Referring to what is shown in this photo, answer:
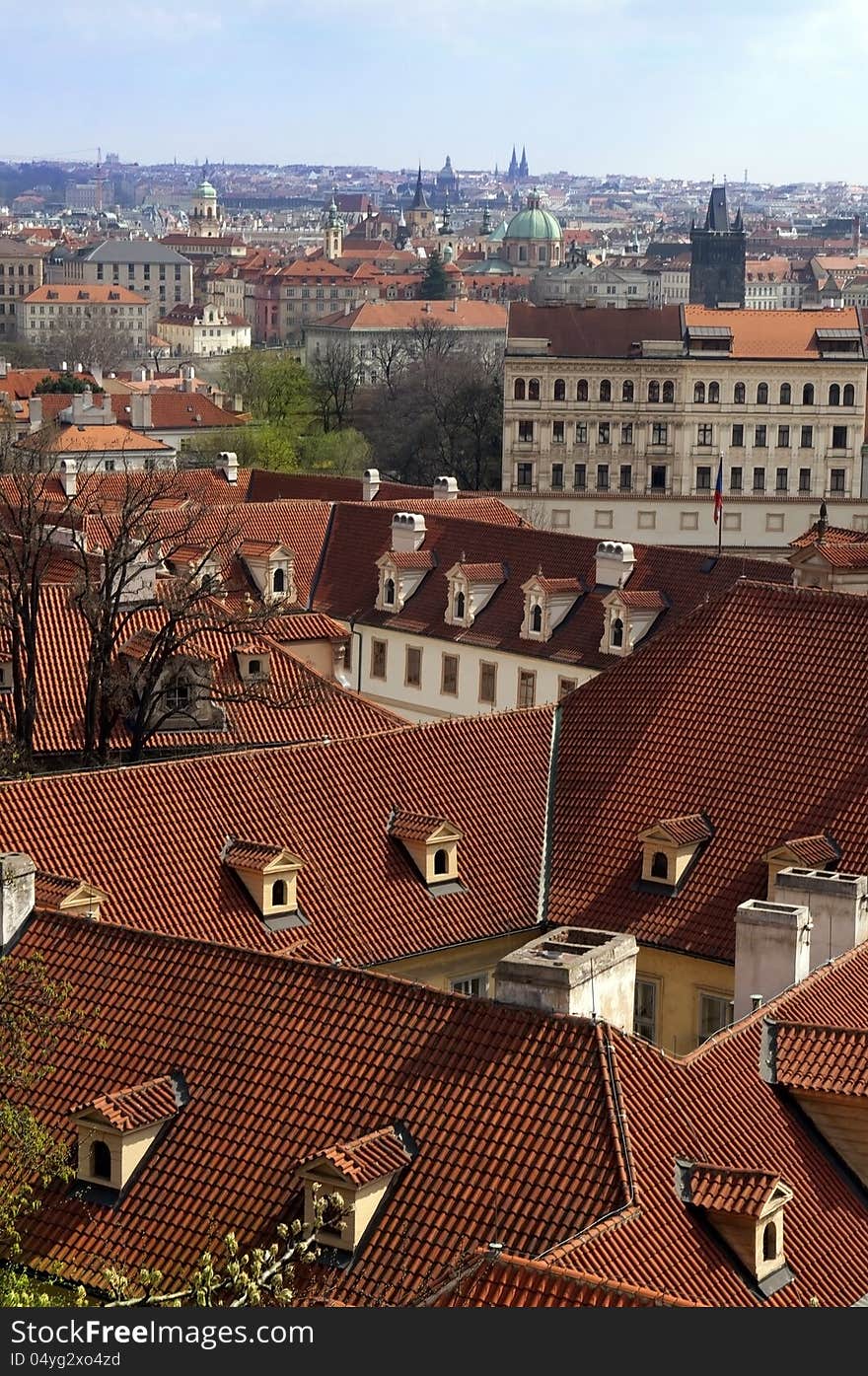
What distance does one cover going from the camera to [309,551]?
6388 centimetres

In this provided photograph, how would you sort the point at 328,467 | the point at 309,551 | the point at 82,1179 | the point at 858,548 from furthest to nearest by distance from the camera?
the point at 328,467 → the point at 309,551 → the point at 858,548 → the point at 82,1179

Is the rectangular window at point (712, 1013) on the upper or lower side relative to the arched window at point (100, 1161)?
lower

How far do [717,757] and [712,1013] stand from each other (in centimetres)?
427

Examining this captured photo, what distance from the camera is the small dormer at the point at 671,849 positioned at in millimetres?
33938

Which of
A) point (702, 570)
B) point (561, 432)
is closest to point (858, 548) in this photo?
point (702, 570)

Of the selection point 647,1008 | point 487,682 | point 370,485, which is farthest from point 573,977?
point 370,485

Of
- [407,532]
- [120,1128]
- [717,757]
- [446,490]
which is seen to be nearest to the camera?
[120,1128]

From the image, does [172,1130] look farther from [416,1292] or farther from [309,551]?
[309,551]

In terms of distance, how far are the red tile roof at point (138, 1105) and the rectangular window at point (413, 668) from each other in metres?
35.4

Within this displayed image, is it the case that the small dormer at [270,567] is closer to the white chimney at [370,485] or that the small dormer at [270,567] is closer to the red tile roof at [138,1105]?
the white chimney at [370,485]

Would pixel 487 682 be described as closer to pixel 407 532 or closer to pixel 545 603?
pixel 545 603

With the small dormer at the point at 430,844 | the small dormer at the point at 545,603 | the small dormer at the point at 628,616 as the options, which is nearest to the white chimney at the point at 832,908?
the small dormer at the point at 430,844

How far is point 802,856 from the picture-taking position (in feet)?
107

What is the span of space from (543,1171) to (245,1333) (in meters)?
8.38
